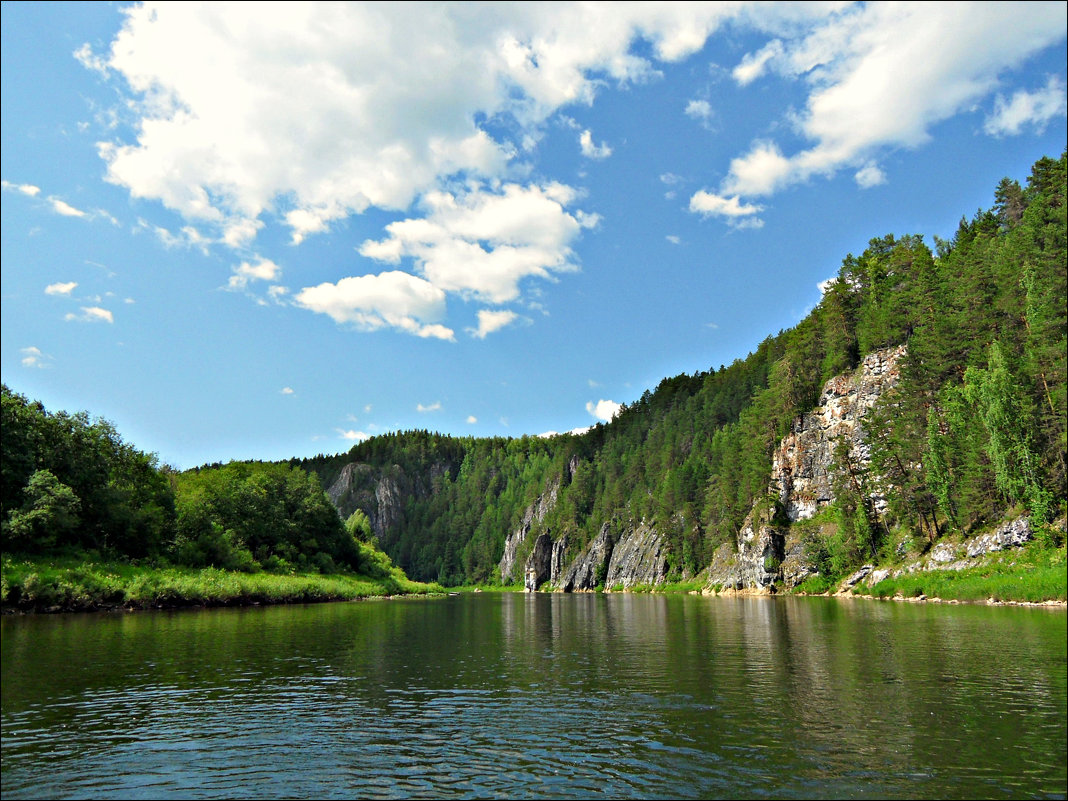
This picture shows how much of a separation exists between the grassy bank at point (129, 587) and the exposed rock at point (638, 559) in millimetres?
94254

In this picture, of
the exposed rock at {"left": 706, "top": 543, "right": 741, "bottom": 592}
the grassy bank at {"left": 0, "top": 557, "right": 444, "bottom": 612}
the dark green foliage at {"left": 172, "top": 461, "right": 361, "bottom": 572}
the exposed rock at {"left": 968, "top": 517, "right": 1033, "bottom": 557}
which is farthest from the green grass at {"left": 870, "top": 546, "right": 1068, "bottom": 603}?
the dark green foliage at {"left": 172, "top": 461, "right": 361, "bottom": 572}

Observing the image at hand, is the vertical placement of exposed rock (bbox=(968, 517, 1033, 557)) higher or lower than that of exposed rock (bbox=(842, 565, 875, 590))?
higher

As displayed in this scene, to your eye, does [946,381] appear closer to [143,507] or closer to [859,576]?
[859,576]

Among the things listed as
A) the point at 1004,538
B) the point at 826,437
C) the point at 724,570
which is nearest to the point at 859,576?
the point at 1004,538

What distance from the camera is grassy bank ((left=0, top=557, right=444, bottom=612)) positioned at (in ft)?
186

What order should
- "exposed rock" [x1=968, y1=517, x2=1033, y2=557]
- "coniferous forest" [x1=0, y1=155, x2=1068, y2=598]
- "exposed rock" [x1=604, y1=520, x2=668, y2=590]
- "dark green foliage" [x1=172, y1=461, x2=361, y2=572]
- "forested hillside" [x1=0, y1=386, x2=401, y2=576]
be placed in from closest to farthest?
"forested hillside" [x1=0, y1=386, x2=401, y2=576] < "exposed rock" [x1=968, y1=517, x2=1033, y2=557] < "coniferous forest" [x1=0, y1=155, x2=1068, y2=598] < "dark green foliage" [x1=172, y1=461, x2=361, y2=572] < "exposed rock" [x1=604, y1=520, x2=668, y2=590]

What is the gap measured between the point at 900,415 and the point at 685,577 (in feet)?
253

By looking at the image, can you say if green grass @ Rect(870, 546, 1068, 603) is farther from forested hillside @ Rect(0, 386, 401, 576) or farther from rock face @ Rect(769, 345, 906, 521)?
forested hillside @ Rect(0, 386, 401, 576)

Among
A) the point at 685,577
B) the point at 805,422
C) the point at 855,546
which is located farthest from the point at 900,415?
the point at 685,577

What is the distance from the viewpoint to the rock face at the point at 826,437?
111m

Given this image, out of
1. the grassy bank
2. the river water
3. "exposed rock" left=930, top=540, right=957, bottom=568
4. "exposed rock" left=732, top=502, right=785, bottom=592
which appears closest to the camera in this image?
the river water

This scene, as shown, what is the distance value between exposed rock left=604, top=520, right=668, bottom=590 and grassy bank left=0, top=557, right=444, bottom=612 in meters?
94.3

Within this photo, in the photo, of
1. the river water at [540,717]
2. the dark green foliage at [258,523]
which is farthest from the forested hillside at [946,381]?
the dark green foliage at [258,523]

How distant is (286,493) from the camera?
416 ft
